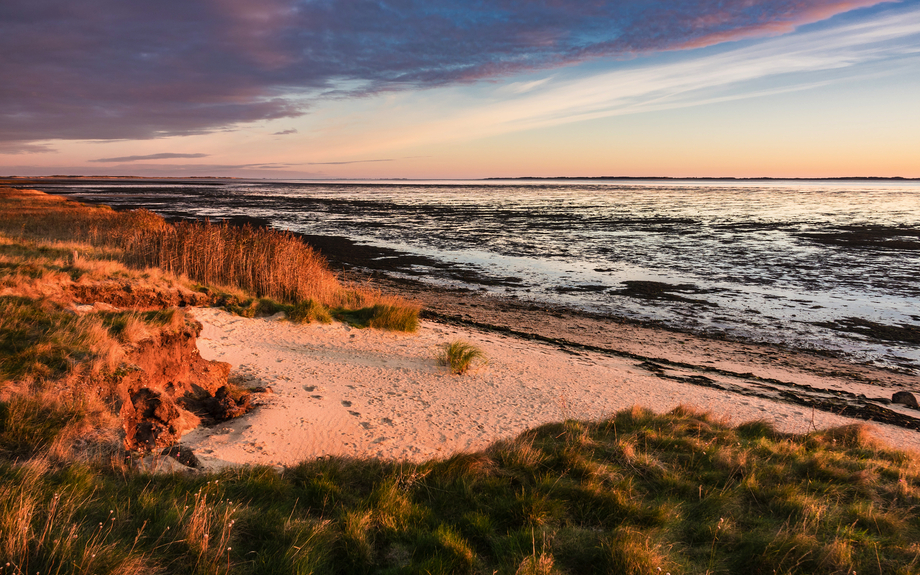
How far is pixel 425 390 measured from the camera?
28.9 feet

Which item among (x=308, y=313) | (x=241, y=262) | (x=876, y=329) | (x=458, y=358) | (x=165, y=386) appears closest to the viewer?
(x=165, y=386)

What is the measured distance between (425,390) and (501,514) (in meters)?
4.46

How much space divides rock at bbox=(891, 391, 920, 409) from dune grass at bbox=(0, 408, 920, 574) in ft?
11.5

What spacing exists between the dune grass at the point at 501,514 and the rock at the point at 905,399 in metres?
3.52

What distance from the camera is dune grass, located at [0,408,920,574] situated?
3.36 metres

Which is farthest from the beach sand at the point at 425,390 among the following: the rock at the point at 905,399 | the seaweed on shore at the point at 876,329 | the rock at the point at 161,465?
the seaweed on shore at the point at 876,329

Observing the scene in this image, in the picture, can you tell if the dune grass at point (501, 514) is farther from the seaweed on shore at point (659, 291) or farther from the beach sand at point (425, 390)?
the seaweed on shore at point (659, 291)

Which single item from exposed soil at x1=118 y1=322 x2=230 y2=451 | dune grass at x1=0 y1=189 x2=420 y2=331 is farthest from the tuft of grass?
exposed soil at x1=118 y1=322 x2=230 y2=451

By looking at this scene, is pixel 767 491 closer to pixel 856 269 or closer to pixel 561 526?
pixel 561 526

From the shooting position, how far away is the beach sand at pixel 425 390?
652 cm

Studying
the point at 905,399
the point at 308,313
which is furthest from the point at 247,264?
the point at 905,399

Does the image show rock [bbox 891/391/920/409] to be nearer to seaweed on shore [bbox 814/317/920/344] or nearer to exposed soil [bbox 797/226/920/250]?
seaweed on shore [bbox 814/317/920/344]

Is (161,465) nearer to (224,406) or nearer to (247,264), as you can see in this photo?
(224,406)

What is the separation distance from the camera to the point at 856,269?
20.8m
